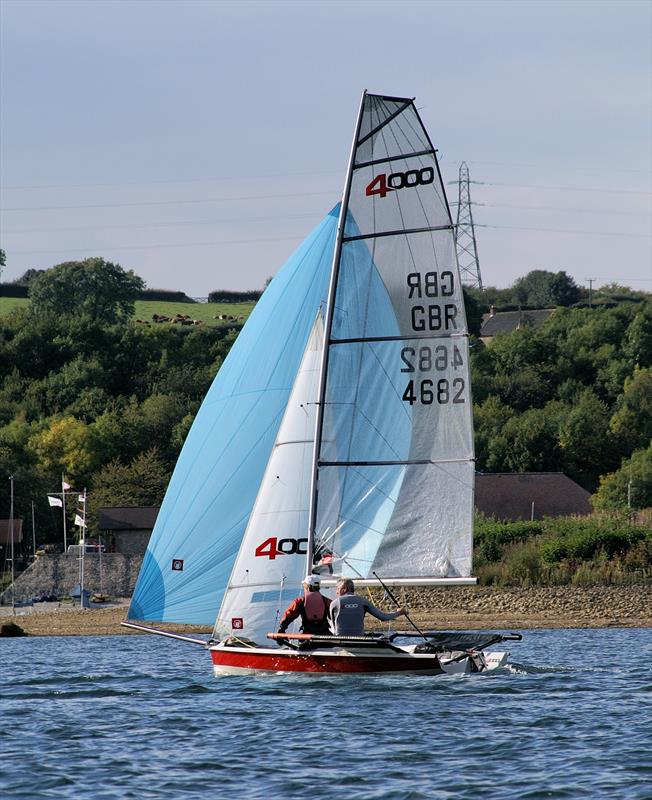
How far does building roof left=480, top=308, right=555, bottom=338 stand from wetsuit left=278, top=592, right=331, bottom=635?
368ft

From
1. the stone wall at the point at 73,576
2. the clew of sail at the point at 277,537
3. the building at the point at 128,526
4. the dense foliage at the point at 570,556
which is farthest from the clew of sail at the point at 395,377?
the building at the point at 128,526

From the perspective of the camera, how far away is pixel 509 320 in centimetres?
14238

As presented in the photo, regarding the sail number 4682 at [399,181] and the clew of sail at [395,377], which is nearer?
the clew of sail at [395,377]

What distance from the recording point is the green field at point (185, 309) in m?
152

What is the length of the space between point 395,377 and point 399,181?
344 centimetres

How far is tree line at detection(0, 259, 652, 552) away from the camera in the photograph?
89.1 m

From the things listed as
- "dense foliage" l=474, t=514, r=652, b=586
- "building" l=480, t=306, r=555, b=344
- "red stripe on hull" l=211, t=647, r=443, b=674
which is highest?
"building" l=480, t=306, r=555, b=344

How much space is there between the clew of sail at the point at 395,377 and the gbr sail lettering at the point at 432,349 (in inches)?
0.7

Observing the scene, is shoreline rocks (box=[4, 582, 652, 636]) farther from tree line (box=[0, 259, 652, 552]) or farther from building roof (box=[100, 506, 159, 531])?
tree line (box=[0, 259, 652, 552])

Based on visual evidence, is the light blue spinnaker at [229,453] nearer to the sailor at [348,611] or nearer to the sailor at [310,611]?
the sailor at [310,611]

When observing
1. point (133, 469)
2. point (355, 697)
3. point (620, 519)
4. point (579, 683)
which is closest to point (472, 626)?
point (620, 519)

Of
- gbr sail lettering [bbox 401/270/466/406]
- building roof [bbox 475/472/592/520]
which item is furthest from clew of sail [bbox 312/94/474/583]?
building roof [bbox 475/472/592/520]

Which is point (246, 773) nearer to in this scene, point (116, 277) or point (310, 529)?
point (310, 529)

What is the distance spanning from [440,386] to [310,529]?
3388mm
